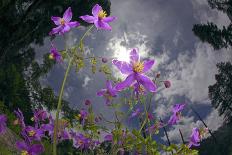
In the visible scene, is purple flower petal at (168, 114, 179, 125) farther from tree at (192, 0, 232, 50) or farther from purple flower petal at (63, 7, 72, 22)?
tree at (192, 0, 232, 50)

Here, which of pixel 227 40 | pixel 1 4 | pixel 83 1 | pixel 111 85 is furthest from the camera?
pixel 83 1

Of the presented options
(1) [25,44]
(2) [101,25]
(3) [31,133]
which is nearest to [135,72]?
(2) [101,25]

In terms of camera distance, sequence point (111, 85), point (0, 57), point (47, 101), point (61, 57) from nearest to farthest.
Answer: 1. point (61, 57)
2. point (111, 85)
3. point (0, 57)
4. point (47, 101)

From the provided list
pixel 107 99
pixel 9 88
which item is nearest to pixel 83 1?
pixel 9 88

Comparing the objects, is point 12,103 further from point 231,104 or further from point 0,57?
point 231,104

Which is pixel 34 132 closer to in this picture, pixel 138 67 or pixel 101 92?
pixel 101 92

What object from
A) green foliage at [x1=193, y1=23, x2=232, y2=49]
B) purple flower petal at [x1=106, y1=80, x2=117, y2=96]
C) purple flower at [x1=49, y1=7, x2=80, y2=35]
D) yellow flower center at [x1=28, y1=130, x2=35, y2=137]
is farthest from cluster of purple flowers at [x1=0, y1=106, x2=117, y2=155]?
green foliage at [x1=193, y1=23, x2=232, y2=49]
